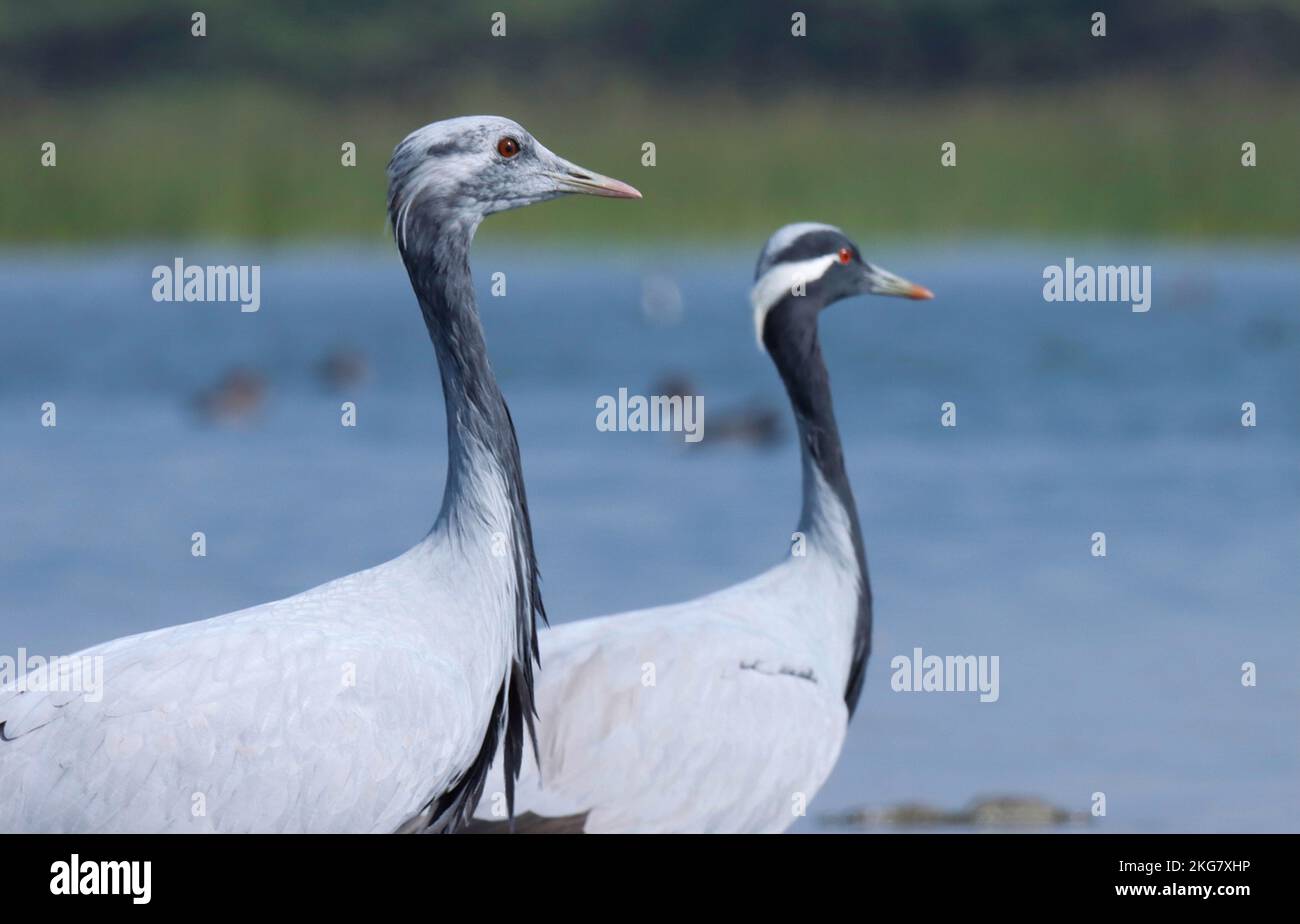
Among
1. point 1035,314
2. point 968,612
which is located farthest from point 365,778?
point 1035,314

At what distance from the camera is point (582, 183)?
16.3 ft

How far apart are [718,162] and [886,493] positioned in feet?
49.1

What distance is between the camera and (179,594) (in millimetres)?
10023

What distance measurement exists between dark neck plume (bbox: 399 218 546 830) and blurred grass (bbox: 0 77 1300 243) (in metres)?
18.0

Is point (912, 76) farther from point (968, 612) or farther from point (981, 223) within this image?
point (968, 612)

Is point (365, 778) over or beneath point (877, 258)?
beneath

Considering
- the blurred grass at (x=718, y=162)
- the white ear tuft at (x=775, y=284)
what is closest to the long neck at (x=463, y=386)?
the white ear tuft at (x=775, y=284)

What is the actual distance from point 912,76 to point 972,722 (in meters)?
22.0
